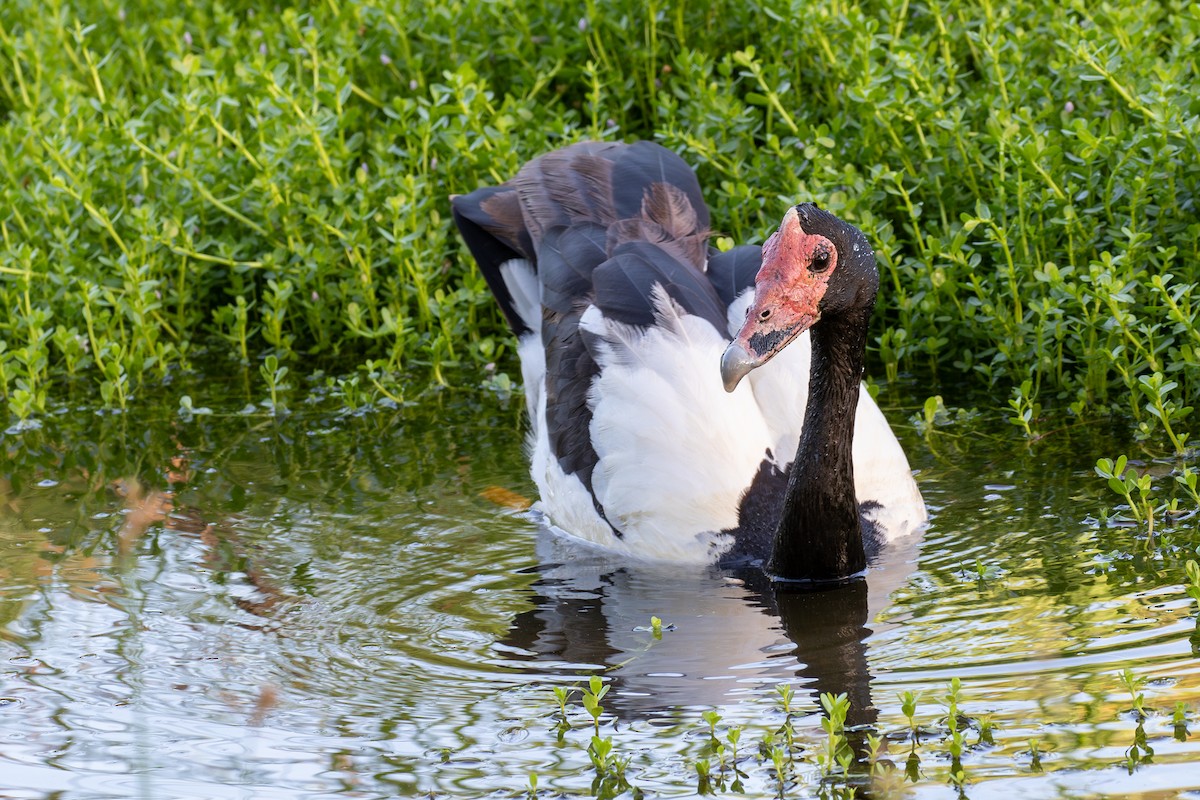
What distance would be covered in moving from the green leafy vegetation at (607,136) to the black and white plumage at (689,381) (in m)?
0.76

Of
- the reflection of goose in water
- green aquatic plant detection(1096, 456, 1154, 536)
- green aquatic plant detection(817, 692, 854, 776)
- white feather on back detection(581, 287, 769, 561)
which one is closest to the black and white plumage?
white feather on back detection(581, 287, 769, 561)

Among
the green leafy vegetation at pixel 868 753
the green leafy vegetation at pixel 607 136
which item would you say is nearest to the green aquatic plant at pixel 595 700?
the green leafy vegetation at pixel 868 753

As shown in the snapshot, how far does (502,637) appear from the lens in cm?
530

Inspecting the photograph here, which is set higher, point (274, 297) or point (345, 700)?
point (274, 297)

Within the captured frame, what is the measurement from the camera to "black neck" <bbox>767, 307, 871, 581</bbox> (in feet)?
18.3

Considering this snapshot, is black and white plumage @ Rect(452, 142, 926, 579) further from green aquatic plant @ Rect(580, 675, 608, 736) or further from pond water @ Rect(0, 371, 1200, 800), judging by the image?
green aquatic plant @ Rect(580, 675, 608, 736)

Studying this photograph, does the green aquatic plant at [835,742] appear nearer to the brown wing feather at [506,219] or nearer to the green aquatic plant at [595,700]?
the green aquatic plant at [595,700]

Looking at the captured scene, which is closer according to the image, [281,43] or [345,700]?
[345,700]

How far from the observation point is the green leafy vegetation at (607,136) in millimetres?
6926

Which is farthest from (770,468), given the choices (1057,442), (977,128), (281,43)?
(281,43)

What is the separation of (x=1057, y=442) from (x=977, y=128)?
1790 millimetres

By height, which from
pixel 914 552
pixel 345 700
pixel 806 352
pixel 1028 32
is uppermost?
pixel 1028 32

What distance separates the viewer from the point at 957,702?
4.43m

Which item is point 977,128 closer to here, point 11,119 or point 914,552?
point 914,552
